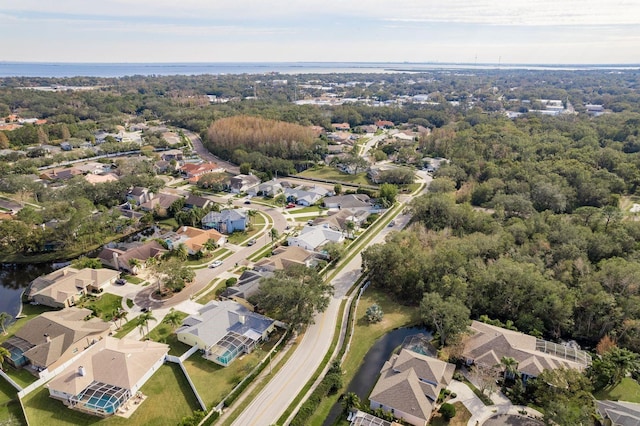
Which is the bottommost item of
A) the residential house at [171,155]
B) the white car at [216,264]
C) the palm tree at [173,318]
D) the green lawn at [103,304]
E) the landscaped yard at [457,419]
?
the landscaped yard at [457,419]

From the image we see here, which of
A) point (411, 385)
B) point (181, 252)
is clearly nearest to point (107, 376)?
point (181, 252)

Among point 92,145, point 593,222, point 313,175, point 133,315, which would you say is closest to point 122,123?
point 92,145

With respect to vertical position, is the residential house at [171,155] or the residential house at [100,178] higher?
the residential house at [171,155]

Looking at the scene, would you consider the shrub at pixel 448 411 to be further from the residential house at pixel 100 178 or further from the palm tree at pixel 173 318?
the residential house at pixel 100 178

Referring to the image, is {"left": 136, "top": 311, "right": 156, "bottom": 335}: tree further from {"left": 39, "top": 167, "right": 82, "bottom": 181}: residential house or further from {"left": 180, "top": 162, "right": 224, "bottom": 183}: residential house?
{"left": 39, "top": 167, "right": 82, "bottom": 181}: residential house

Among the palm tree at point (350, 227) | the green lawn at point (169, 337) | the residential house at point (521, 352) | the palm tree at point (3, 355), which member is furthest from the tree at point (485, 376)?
the palm tree at point (3, 355)

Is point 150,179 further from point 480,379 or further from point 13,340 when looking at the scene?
point 480,379

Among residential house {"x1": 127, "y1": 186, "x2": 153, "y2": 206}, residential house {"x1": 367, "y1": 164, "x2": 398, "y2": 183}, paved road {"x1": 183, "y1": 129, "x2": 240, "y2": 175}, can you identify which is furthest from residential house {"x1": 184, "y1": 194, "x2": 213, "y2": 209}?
residential house {"x1": 367, "y1": 164, "x2": 398, "y2": 183}
